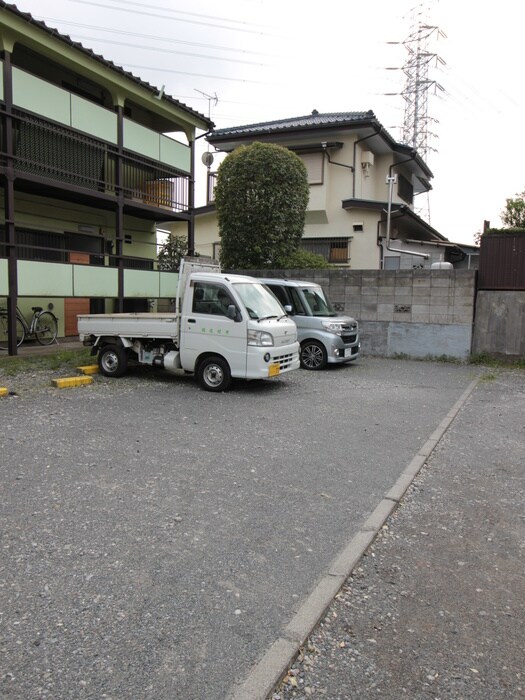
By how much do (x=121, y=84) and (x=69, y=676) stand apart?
513 inches

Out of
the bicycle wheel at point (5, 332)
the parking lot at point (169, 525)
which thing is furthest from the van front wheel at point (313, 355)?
the bicycle wheel at point (5, 332)

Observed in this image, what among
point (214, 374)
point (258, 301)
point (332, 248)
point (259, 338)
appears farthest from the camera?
point (332, 248)

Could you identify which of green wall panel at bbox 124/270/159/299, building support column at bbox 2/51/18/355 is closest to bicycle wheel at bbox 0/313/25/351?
building support column at bbox 2/51/18/355

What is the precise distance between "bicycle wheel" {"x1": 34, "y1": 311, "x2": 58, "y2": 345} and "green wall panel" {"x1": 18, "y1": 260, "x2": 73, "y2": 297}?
1.75m

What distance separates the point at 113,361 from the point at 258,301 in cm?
287

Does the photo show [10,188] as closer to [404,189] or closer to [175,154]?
[175,154]

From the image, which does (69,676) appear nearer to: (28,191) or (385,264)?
(28,191)

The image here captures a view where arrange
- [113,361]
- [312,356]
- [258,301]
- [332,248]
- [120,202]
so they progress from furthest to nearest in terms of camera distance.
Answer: [332,248] < [120,202] < [312,356] < [113,361] < [258,301]

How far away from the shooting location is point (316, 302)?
1143 centimetres

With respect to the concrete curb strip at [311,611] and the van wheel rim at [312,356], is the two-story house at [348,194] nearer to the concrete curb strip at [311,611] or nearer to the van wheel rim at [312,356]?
the van wheel rim at [312,356]

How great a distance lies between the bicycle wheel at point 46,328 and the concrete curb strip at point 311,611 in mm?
10454

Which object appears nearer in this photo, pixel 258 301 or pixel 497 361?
pixel 258 301

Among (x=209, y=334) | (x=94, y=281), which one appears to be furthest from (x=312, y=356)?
(x=94, y=281)

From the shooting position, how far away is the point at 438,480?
15.5ft
